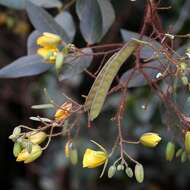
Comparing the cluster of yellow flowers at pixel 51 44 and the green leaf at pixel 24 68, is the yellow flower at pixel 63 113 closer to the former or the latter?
the cluster of yellow flowers at pixel 51 44

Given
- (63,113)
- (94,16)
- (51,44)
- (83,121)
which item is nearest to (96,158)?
(63,113)

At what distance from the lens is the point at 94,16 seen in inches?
48.7

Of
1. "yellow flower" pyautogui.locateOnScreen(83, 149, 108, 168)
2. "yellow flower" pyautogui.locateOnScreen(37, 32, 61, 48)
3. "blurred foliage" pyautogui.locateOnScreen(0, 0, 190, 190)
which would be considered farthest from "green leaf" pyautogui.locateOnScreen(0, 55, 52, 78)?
"blurred foliage" pyautogui.locateOnScreen(0, 0, 190, 190)

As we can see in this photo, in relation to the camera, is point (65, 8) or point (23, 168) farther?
point (23, 168)

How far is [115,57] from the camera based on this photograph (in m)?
0.99

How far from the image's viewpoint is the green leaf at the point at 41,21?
4.06 feet

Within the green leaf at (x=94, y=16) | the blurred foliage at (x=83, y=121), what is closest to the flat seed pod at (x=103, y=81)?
the green leaf at (x=94, y=16)

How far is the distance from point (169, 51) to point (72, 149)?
0.26m

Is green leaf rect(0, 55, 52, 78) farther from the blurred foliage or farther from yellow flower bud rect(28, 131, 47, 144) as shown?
the blurred foliage

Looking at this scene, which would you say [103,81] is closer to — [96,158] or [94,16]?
[96,158]

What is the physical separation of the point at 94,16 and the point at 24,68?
191 millimetres

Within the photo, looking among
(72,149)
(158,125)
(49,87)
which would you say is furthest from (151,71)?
(49,87)

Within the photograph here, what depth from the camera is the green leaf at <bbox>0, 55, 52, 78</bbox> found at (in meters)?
1.20

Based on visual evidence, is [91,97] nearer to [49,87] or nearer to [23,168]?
[49,87]
